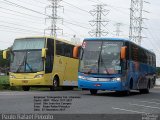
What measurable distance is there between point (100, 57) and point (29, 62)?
598 centimetres

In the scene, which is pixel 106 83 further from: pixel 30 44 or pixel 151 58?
pixel 151 58

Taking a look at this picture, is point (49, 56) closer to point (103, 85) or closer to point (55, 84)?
point (55, 84)

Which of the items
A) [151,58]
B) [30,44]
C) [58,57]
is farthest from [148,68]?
[30,44]

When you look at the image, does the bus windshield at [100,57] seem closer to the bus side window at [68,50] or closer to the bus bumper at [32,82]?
the bus bumper at [32,82]

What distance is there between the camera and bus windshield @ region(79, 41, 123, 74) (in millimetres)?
24578

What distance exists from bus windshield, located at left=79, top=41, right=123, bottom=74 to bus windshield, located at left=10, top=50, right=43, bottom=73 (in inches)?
182

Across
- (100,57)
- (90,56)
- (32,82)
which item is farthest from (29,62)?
(100,57)

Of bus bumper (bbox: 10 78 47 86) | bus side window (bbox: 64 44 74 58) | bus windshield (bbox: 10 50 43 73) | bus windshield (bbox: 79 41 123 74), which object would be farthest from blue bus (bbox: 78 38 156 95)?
bus side window (bbox: 64 44 74 58)

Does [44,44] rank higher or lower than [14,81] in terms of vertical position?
higher

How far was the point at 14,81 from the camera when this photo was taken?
29328 millimetres

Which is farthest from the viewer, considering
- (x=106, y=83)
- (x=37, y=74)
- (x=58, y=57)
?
(x=58, y=57)

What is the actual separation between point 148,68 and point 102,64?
9978mm

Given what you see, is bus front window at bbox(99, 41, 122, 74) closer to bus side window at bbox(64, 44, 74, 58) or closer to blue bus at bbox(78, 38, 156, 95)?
blue bus at bbox(78, 38, 156, 95)

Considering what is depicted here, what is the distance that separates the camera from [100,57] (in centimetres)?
2466
